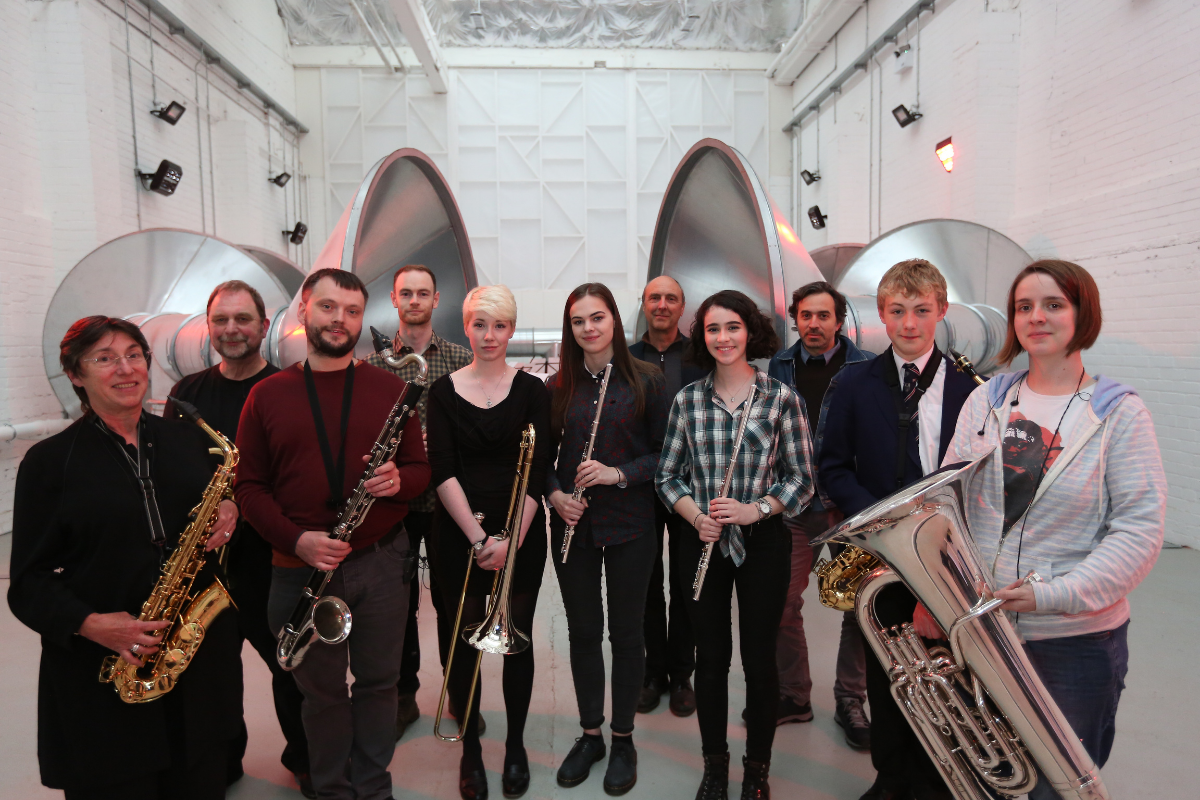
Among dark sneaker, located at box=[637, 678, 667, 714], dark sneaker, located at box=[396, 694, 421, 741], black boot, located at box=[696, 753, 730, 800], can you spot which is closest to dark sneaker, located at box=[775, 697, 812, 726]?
dark sneaker, located at box=[637, 678, 667, 714]

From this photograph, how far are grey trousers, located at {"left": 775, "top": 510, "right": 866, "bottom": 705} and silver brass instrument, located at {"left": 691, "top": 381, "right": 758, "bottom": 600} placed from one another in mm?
720

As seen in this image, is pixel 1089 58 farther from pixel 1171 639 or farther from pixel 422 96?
pixel 422 96

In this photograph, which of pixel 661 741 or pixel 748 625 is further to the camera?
pixel 661 741

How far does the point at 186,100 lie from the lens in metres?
9.16

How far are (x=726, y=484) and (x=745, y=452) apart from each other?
5.5 inches

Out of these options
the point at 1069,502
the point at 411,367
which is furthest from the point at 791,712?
the point at 411,367

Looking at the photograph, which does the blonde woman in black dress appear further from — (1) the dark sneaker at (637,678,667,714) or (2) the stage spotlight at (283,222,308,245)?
(2) the stage spotlight at (283,222,308,245)

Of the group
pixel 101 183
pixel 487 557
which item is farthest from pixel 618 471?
pixel 101 183

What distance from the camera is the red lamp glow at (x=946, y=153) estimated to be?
25.3 ft

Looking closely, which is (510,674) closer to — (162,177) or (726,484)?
(726,484)

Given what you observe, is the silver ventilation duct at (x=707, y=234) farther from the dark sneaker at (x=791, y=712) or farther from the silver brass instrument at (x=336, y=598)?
the silver brass instrument at (x=336, y=598)

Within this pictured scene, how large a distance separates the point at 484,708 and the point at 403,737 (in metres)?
0.37

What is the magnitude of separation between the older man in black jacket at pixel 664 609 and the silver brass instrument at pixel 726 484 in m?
0.69

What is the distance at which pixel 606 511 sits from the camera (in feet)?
7.67
